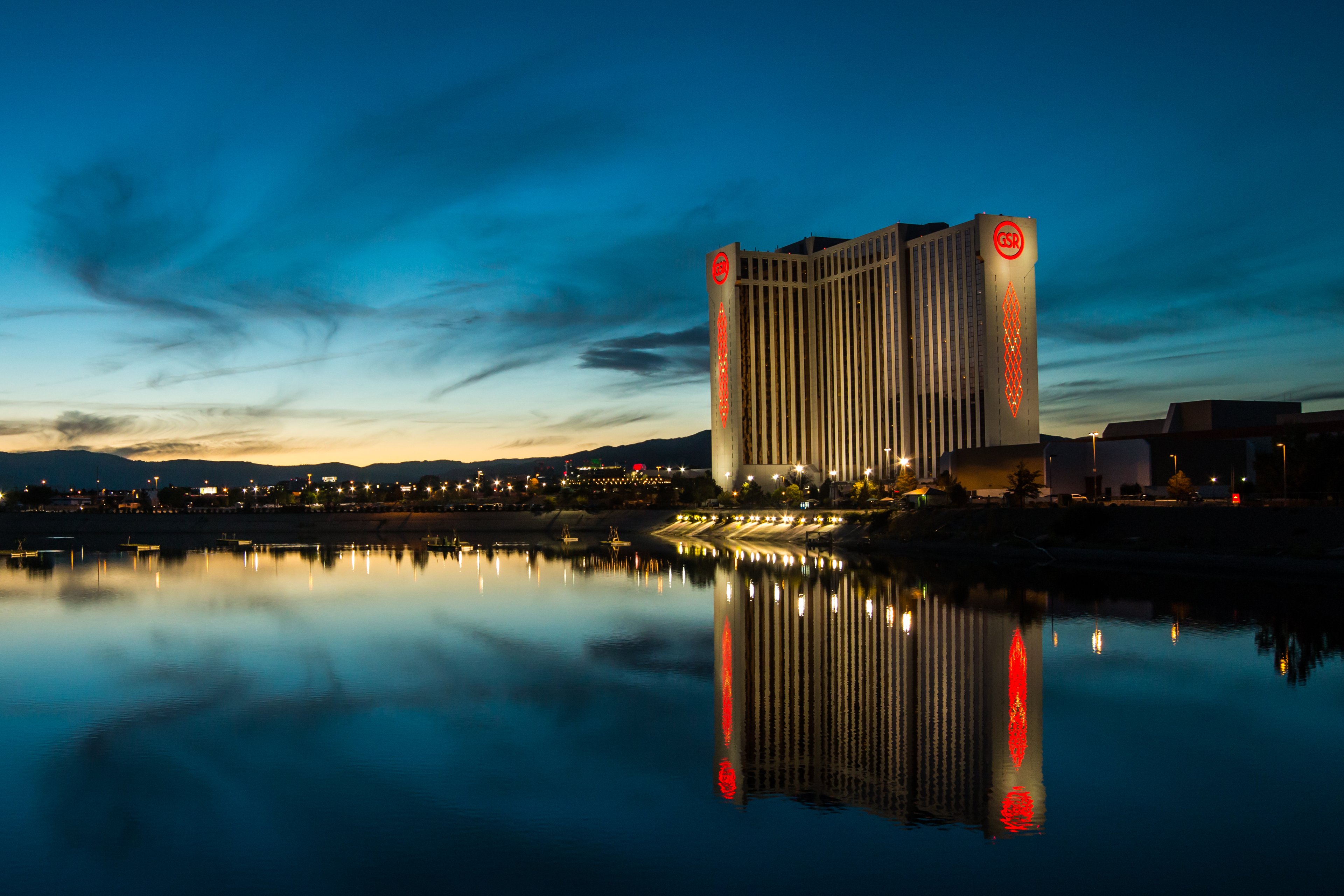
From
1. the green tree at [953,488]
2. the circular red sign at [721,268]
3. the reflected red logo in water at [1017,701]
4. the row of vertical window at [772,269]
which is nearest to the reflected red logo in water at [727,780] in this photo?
the reflected red logo in water at [1017,701]

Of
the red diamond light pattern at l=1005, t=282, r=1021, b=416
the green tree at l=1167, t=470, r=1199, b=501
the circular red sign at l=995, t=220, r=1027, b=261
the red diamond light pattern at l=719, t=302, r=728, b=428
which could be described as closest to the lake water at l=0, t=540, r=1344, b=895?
the green tree at l=1167, t=470, r=1199, b=501

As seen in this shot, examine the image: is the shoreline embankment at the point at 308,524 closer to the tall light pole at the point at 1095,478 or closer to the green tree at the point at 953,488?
the green tree at the point at 953,488

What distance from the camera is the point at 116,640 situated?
100.0ft

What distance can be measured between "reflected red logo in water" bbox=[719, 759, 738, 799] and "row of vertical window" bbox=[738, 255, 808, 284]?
135299mm

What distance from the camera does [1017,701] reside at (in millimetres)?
19719

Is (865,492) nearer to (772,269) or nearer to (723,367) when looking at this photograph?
(723,367)

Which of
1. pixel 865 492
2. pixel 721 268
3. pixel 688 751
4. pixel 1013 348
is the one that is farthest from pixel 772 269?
pixel 688 751

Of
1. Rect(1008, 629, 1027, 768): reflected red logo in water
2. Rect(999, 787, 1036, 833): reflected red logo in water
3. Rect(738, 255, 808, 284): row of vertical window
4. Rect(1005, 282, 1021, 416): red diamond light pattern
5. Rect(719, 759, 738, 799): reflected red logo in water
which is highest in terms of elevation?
Rect(738, 255, 808, 284): row of vertical window

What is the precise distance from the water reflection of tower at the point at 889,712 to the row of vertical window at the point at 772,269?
118 m

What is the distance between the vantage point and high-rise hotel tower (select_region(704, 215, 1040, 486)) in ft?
398

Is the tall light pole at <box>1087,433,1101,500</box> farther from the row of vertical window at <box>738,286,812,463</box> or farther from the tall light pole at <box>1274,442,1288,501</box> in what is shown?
the row of vertical window at <box>738,286,812,463</box>

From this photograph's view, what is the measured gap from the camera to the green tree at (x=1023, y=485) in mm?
70938

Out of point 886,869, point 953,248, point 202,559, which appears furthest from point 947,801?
point 953,248

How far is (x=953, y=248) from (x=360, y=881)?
125 m
